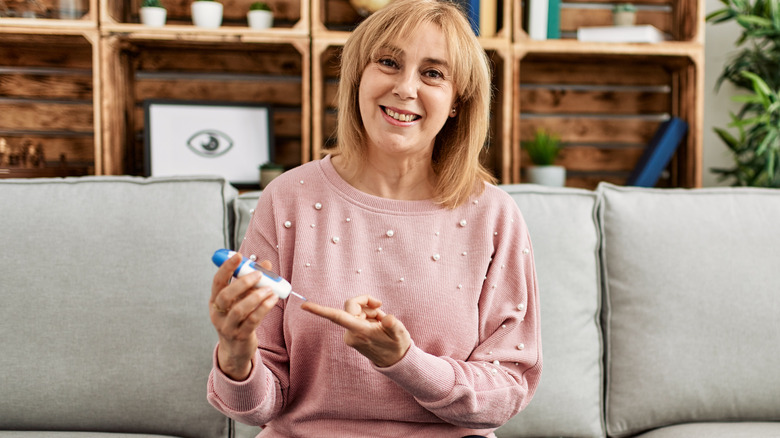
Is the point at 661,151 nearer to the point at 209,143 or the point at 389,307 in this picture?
the point at 389,307

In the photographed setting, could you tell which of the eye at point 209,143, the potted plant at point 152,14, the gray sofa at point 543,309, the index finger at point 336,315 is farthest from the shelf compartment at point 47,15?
the index finger at point 336,315

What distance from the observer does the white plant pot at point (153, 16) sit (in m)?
1.73

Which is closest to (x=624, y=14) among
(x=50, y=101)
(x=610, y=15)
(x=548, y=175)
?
(x=610, y=15)

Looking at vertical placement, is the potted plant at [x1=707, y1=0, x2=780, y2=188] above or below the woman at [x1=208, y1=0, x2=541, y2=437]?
above

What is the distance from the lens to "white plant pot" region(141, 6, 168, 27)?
1.73 meters

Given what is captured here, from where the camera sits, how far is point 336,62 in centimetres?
192

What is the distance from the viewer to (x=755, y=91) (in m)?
2.00

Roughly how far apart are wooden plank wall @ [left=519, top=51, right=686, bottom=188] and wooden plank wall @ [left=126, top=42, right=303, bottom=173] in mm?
826

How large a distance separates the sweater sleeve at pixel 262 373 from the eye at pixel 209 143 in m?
0.95

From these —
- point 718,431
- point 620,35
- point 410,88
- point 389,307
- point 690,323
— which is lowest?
point 718,431

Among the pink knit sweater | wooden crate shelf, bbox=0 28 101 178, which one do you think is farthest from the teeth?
wooden crate shelf, bbox=0 28 101 178

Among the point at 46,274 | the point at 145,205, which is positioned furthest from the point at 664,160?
the point at 46,274

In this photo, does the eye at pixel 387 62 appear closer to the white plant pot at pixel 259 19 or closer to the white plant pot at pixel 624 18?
the white plant pot at pixel 259 19

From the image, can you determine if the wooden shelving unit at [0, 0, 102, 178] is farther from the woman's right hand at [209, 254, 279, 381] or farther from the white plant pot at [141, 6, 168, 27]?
the woman's right hand at [209, 254, 279, 381]
